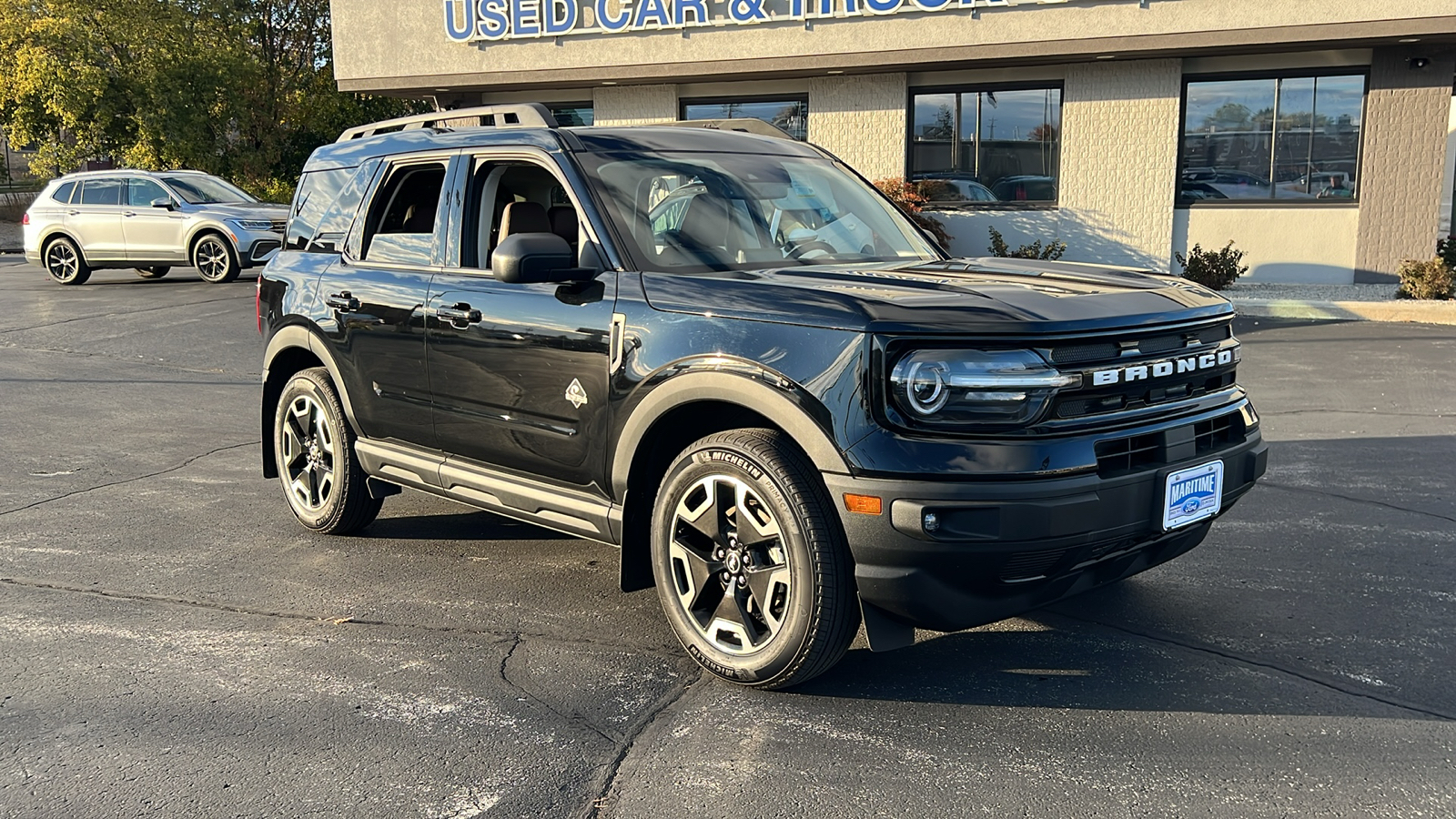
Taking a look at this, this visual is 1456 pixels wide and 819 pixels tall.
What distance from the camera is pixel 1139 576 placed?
510cm

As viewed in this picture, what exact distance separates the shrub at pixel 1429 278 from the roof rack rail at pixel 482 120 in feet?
41.6

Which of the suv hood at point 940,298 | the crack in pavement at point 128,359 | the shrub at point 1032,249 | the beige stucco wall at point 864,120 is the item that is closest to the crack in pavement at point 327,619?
the suv hood at point 940,298

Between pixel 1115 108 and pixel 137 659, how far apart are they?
15.2 meters

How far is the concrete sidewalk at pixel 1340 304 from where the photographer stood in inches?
528

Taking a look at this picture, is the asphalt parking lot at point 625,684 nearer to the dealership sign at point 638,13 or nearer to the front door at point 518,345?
the front door at point 518,345

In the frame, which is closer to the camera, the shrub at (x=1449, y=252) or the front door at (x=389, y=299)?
the front door at (x=389, y=299)

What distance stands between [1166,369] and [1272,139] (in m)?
14.1

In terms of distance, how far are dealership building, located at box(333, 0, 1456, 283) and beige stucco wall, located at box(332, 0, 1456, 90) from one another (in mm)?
28

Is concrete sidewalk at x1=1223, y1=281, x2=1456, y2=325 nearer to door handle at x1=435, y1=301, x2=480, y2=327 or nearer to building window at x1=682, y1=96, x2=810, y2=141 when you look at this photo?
building window at x1=682, y1=96, x2=810, y2=141

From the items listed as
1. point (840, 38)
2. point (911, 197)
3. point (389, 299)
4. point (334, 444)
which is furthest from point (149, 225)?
point (389, 299)

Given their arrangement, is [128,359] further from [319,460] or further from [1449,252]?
[1449,252]

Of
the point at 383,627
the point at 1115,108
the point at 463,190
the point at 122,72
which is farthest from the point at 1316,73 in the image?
the point at 122,72

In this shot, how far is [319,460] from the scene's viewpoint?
5.93 meters

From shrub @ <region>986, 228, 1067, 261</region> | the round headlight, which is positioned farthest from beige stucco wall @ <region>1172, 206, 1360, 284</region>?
the round headlight
